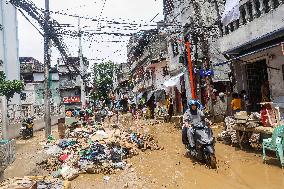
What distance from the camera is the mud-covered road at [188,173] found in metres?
7.42

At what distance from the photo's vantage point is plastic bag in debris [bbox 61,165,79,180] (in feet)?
30.1

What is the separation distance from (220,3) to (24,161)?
17.2 meters

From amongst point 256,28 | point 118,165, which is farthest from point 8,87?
point 256,28

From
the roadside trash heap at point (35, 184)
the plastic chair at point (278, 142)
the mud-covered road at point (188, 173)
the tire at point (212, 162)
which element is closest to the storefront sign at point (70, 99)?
the mud-covered road at point (188, 173)

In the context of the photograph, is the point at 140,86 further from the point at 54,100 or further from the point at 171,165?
the point at 171,165

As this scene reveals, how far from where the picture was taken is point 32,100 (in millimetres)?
51750

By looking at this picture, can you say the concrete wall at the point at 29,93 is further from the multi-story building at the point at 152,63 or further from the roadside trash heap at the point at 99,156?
the roadside trash heap at the point at 99,156

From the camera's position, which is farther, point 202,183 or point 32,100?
point 32,100

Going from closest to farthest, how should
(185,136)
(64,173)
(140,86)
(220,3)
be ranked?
(64,173), (185,136), (220,3), (140,86)

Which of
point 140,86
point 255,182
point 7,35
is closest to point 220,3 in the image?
point 255,182

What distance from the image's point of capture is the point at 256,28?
47.9ft

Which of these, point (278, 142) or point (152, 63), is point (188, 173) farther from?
point (152, 63)

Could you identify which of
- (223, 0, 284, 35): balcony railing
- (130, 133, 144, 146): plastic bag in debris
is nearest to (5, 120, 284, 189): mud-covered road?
(130, 133, 144, 146): plastic bag in debris

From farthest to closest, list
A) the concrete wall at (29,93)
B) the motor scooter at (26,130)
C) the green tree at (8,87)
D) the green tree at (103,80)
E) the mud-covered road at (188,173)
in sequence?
the green tree at (103,80), the concrete wall at (29,93), the green tree at (8,87), the motor scooter at (26,130), the mud-covered road at (188,173)
